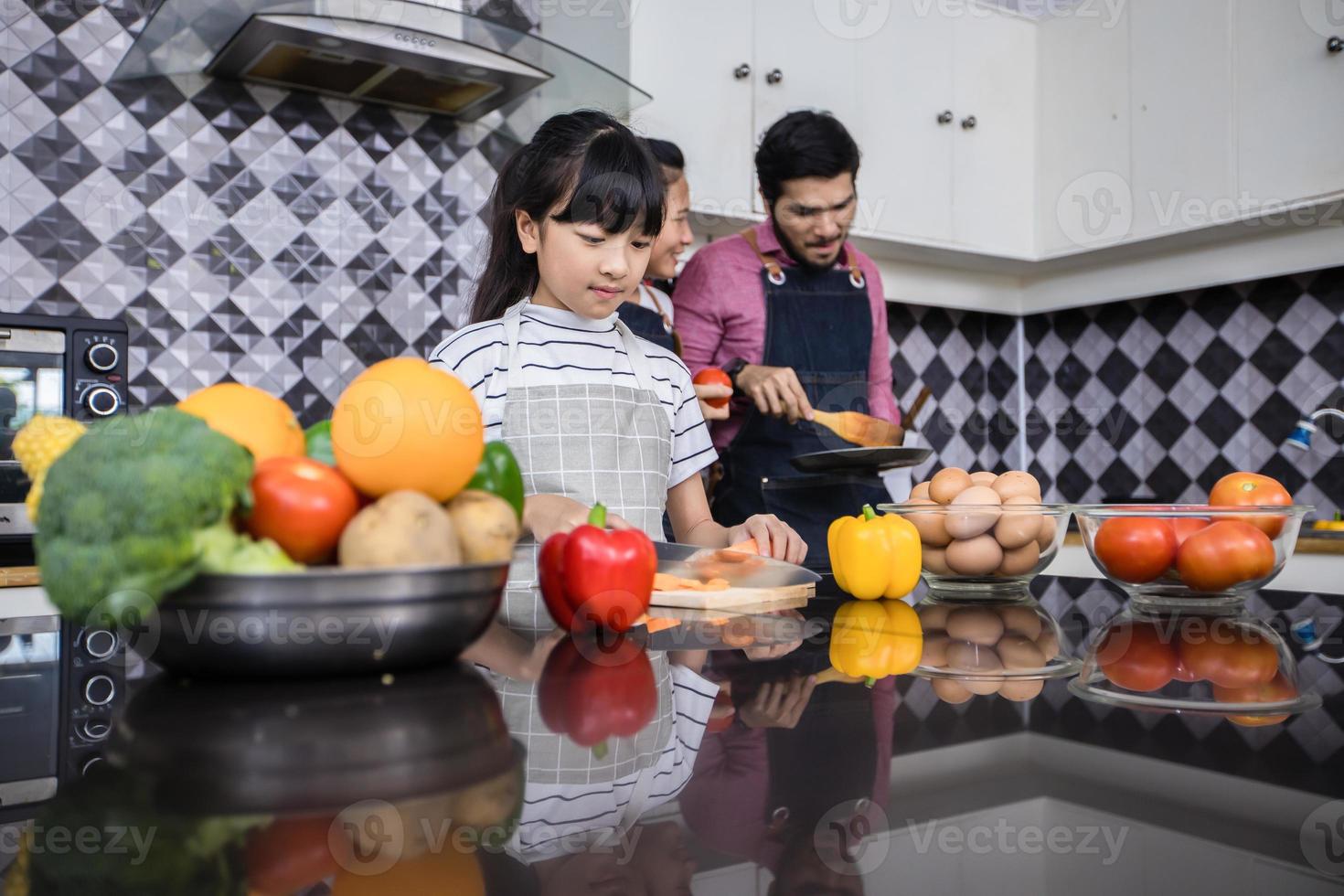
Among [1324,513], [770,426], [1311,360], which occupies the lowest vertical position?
[1324,513]

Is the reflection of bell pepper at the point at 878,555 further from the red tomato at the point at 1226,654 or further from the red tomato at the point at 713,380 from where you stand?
the red tomato at the point at 713,380

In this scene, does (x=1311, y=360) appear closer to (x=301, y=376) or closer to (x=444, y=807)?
(x=301, y=376)

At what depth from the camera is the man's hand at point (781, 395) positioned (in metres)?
1.87

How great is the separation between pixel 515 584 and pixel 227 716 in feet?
1.84

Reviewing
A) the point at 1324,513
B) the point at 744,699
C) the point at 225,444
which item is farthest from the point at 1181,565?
the point at 1324,513

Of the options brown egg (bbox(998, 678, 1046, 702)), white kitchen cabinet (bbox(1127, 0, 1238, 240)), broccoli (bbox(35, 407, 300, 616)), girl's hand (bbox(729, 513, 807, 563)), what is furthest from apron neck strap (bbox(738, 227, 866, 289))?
broccoli (bbox(35, 407, 300, 616))

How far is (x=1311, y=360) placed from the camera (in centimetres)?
281

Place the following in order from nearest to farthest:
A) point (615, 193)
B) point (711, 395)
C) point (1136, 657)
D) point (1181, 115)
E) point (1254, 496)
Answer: point (1136, 657) < point (1254, 496) < point (615, 193) < point (711, 395) < point (1181, 115)

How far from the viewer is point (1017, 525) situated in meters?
1.00

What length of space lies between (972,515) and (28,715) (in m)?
0.77

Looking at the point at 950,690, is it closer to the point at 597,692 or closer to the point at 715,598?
the point at 597,692

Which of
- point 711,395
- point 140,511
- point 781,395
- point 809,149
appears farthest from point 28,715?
point 809,149

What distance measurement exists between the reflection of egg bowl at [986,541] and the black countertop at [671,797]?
425 mm

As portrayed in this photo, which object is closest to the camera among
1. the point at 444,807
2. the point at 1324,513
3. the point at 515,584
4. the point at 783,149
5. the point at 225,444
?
the point at 444,807
